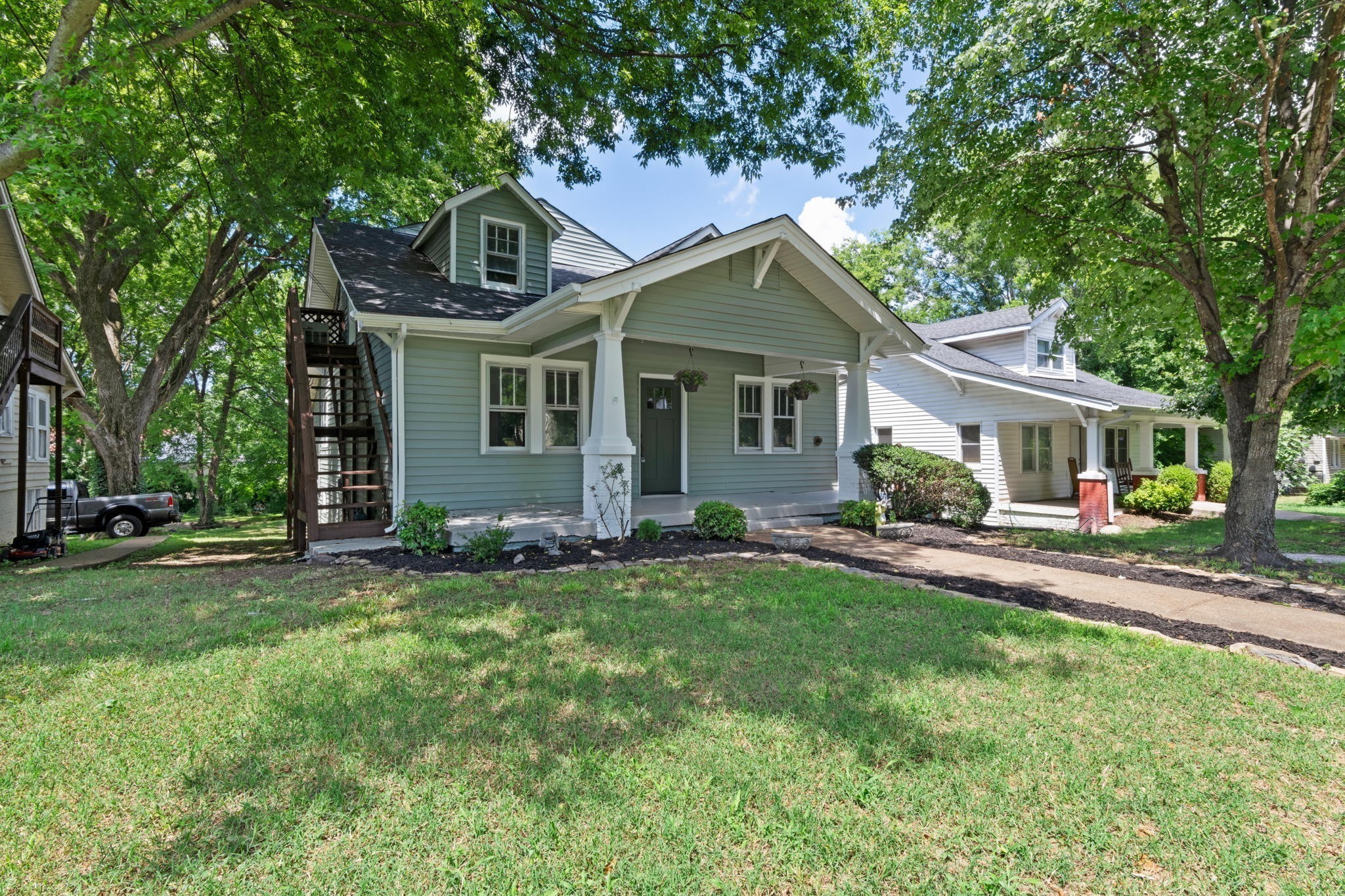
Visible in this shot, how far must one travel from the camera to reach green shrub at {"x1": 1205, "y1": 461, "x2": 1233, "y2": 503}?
59.5ft

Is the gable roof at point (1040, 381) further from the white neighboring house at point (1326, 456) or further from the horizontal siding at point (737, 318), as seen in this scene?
the white neighboring house at point (1326, 456)

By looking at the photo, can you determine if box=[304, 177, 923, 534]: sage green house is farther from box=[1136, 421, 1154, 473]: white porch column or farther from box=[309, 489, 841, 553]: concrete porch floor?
box=[1136, 421, 1154, 473]: white porch column

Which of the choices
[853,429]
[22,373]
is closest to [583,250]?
[853,429]

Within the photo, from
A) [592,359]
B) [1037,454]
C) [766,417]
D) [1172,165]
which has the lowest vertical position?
[1037,454]

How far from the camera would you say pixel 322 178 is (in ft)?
Result: 35.0

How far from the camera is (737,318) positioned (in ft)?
31.2

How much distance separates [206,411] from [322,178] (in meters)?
18.0

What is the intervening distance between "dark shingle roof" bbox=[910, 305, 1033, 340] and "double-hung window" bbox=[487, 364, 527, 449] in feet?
37.4

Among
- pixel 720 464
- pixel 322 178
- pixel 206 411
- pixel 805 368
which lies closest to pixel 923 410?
pixel 805 368

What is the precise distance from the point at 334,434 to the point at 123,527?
31.4 ft

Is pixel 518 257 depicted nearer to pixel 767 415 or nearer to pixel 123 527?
pixel 767 415

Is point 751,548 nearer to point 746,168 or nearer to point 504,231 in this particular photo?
point 746,168

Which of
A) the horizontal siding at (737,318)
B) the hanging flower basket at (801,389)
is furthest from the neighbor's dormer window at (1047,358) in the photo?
the horizontal siding at (737,318)

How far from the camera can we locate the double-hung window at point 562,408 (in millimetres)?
10516
